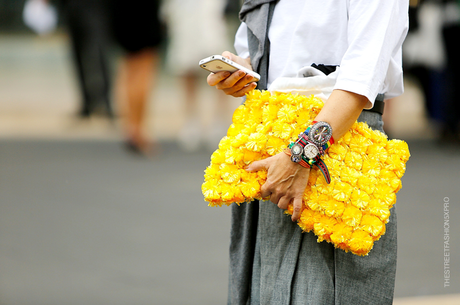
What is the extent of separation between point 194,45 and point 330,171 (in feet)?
19.5

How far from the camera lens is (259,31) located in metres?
1.82

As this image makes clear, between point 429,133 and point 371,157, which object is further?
point 429,133

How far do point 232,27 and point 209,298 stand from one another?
8408mm

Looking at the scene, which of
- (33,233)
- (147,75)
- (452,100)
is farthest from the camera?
(452,100)

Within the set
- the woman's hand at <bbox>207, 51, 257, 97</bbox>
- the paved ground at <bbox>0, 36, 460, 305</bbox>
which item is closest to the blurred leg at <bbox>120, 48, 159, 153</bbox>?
the paved ground at <bbox>0, 36, 460, 305</bbox>

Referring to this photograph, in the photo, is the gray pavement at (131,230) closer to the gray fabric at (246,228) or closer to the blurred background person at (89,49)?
the gray fabric at (246,228)

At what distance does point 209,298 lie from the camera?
3291mm

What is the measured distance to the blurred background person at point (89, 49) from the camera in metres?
8.61

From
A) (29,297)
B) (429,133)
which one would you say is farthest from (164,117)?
(29,297)

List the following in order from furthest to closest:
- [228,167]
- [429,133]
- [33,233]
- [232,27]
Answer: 1. [232,27]
2. [429,133]
3. [33,233]
4. [228,167]

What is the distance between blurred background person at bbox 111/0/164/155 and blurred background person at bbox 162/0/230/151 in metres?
0.72

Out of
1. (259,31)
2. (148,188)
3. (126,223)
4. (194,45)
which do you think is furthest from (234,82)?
(194,45)

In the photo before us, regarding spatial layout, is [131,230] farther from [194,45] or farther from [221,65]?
[194,45]

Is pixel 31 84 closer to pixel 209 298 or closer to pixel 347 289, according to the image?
pixel 209 298
